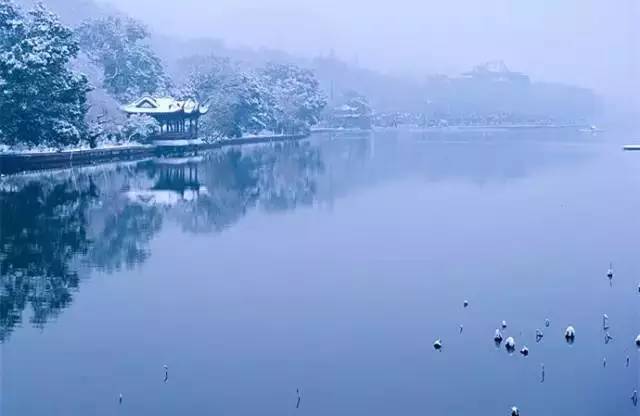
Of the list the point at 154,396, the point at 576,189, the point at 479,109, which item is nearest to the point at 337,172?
the point at 576,189

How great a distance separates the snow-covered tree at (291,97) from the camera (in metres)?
64.1

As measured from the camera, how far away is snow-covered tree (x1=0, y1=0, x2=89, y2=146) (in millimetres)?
29578

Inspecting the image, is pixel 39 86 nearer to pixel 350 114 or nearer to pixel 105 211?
pixel 105 211

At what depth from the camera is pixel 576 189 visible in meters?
28.0

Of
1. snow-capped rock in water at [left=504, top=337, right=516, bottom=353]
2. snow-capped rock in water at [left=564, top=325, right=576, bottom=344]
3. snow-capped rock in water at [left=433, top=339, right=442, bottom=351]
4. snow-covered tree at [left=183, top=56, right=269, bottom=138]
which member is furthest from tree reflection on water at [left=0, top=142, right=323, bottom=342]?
snow-covered tree at [left=183, top=56, right=269, bottom=138]

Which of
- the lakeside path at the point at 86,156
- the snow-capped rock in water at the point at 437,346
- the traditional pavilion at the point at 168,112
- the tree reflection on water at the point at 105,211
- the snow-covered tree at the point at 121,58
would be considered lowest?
the snow-capped rock in water at the point at 437,346

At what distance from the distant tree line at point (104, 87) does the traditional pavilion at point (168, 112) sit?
88cm

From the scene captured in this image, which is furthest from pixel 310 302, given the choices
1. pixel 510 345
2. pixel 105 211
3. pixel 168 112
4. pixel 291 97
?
pixel 291 97

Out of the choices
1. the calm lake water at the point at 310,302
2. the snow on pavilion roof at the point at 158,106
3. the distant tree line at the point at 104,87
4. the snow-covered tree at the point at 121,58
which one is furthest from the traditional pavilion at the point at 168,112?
the calm lake water at the point at 310,302

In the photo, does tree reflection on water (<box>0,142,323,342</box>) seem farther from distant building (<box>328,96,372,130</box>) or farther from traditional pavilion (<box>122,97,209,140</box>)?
distant building (<box>328,96,372,130</box>)

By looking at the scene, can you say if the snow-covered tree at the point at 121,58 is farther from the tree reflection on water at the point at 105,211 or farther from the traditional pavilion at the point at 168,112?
the tree reflection on water at the point at 105,211

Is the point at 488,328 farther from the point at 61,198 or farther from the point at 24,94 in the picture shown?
the point at 24,94

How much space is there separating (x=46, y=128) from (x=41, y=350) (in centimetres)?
2295

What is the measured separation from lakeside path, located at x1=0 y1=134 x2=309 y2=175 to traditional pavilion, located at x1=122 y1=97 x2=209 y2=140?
3.20 ft
